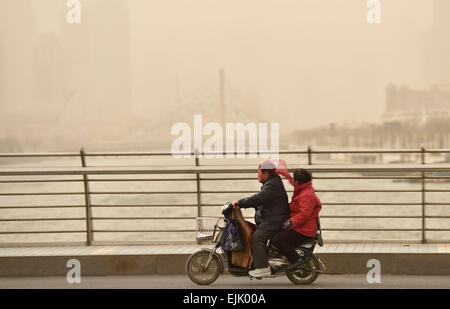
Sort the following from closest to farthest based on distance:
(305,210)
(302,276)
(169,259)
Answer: (305,210) → (302,276) → (169,259)

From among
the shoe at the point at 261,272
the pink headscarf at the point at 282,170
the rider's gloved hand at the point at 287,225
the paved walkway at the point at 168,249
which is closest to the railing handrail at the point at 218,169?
the paved walkway at the point at 168,249

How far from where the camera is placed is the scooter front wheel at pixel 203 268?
24.3 feet

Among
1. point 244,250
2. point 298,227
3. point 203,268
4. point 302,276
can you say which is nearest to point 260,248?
point 244,250

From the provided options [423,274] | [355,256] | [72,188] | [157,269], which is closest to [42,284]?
[157,269]

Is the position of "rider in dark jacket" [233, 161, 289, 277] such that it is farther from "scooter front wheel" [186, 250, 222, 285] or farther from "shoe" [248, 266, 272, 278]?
"scooter front wheel" [186, 250, 222, 285]

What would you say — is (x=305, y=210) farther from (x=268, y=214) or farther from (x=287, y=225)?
(x=268, y=214)

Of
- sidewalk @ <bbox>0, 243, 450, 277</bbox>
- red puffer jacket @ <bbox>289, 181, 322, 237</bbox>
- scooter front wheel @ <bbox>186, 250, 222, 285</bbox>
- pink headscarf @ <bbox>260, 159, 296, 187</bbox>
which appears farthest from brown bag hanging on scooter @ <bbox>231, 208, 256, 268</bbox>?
sidewalk @ <bbox>0, 243, 450, 277</bbox>

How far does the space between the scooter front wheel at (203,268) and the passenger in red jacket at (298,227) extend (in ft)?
2.34

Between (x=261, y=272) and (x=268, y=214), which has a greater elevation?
(x=268, y=214)

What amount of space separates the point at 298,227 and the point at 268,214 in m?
0.33

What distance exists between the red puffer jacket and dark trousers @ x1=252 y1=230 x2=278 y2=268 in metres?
0.29

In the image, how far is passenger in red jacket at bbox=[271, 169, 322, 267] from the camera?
23.3 feet

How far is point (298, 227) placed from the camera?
281 inches
